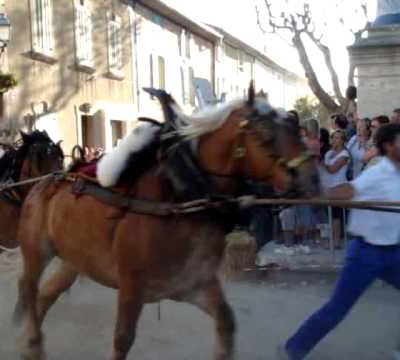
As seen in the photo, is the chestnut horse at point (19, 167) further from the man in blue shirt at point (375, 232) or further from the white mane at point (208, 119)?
the man in blue shirt at point (375, 232)

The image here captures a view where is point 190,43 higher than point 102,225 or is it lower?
higher

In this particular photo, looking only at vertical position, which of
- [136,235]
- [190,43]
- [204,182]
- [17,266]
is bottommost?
[17,266]

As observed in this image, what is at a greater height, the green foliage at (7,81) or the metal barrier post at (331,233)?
the green foliage at (7,81)

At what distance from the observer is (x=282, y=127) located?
383 centimetres

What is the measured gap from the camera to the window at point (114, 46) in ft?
70.4

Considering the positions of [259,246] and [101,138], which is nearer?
[259,246]

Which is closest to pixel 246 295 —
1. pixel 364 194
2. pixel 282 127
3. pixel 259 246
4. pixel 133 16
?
pixel 259 246

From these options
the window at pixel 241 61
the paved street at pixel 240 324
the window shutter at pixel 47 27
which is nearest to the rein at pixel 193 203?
the paved street at pixel 240 324

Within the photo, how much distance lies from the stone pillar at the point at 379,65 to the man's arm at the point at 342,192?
532 centimetres

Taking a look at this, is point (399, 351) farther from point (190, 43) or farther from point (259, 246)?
point (190, 43)

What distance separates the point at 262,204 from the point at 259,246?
13.9 feet

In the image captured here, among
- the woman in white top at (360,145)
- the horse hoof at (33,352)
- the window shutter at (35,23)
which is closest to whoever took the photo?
the horse hoof at (33,352)

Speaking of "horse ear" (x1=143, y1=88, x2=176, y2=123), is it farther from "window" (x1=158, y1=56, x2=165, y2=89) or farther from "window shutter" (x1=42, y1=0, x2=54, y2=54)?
"window" (x1=158, y1=56, x2=165, y2=89)

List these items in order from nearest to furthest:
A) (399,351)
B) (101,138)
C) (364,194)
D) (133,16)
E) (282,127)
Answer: (282,127)
(364,194)
(399,351)
(101,138)
(133,16)
